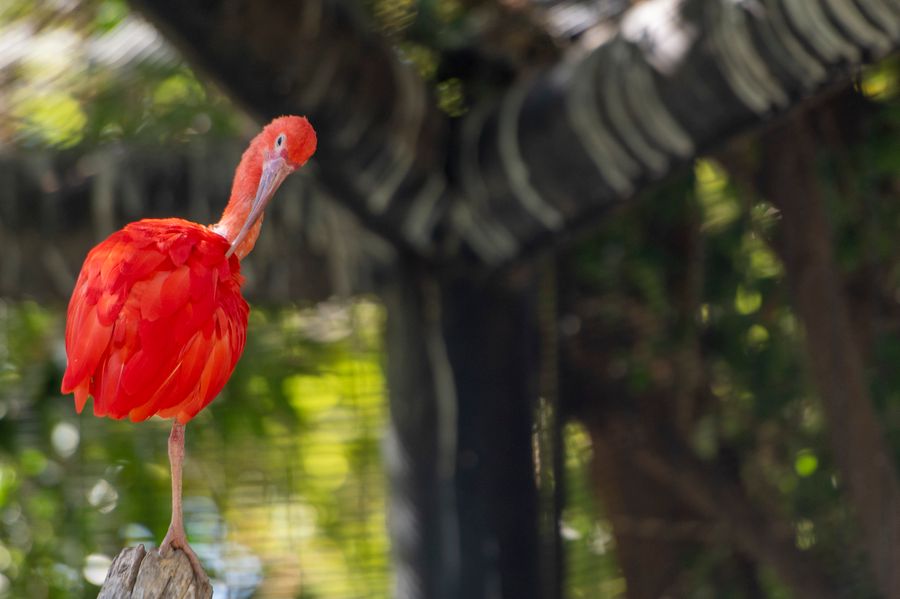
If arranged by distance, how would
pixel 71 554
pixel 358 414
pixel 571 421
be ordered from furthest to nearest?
pixel 358 414 → pixel 71 554 → pixel 571 421

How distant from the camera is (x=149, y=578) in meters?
1.91

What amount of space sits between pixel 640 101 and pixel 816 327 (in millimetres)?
854

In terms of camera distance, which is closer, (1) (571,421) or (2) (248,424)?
(1) (571,421)

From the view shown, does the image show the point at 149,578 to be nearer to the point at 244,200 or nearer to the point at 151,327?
the point at 151,327

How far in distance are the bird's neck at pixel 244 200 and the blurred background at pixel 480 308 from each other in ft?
1.33

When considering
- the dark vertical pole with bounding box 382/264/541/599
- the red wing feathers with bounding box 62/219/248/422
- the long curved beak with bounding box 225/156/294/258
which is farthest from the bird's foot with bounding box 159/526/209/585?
the dark vertical pole with bounding box 382/264/541/599

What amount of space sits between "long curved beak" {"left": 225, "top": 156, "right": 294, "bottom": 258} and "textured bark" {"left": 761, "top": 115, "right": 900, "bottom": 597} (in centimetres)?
155

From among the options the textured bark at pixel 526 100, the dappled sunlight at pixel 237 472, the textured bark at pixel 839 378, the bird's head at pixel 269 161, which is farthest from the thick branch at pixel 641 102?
the dappled sunlight at pixel 237 472

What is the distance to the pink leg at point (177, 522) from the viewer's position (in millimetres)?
2006

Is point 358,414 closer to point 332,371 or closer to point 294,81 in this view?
point 332,371

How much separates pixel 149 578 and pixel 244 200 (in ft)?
2.16

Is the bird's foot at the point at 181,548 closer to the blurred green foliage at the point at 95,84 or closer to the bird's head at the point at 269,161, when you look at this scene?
the bird's head at the point at 269,161

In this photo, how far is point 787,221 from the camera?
327cm

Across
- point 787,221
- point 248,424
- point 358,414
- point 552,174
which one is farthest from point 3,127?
point 787,221
